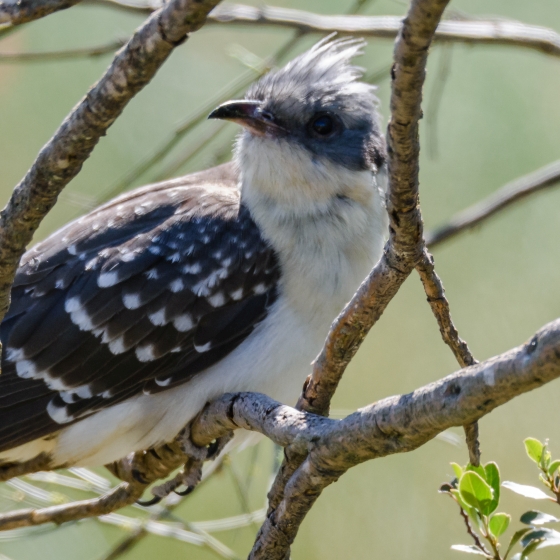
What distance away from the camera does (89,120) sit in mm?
2121

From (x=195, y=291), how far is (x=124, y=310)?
35 cm

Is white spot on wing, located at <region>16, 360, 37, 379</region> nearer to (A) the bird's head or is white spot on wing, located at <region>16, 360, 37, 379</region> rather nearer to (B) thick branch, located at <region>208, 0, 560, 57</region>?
(A) the bird's head

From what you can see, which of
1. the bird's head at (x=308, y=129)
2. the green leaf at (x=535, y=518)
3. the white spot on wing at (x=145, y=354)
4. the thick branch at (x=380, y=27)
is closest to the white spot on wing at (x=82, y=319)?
the white spot on wing at (x=145, y=354)

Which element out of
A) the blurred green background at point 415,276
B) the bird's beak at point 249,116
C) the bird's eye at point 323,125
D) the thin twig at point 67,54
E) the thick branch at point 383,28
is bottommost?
the blurred green background at point 415,276

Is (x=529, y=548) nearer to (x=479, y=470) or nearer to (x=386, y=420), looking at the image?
(x=479, y=470)

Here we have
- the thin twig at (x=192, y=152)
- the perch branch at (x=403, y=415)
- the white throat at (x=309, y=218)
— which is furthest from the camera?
the thin twig at (x=192, y=152)

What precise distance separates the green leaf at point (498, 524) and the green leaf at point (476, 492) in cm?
3

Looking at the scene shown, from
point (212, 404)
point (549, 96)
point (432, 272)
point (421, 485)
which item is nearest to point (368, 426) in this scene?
point (432, 272)

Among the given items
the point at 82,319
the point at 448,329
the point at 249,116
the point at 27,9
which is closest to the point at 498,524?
the point at 448,329

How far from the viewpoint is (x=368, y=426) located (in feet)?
6.54

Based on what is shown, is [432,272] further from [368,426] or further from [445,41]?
[445,41]

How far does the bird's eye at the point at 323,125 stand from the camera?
4426 mm

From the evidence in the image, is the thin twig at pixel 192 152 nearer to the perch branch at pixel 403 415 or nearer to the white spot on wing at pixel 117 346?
the white spot on wing at pixel 117 346

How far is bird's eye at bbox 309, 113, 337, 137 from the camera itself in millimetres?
4426
